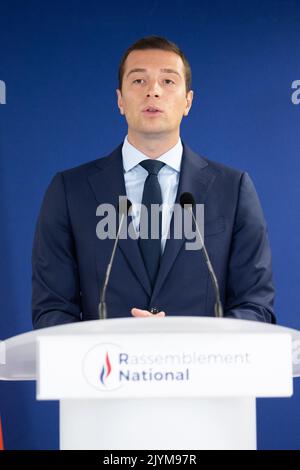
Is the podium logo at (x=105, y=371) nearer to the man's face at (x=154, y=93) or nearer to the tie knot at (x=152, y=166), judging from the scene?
the tie knot at (x=152, y=166)

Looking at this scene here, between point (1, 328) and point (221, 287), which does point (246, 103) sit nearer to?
point (221, 287)

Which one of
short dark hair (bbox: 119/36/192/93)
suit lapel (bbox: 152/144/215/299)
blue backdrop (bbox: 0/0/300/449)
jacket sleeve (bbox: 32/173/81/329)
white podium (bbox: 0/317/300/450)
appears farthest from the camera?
blue backdrop (bbox: 0/0/300/449)

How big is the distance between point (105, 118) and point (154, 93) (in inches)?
22.8

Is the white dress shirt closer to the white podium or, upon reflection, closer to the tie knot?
the tie knot

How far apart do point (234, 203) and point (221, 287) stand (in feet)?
1.24

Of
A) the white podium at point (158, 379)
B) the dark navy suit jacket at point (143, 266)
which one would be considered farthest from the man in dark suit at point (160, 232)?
the white podium at point (158, 379)

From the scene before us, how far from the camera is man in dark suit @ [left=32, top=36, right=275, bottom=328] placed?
3270mm

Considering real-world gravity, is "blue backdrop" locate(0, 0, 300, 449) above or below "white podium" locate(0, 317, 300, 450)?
above

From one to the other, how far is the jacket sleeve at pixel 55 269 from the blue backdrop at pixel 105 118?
0.58 metres

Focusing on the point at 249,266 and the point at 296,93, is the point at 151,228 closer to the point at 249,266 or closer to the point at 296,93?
the point at 249,266

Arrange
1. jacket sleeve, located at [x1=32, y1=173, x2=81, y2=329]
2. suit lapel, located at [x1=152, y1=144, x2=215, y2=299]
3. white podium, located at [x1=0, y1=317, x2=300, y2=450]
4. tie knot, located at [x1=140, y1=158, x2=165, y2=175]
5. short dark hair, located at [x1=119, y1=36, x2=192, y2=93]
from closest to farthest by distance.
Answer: white podium, located at [x1=0, y1=317, x2=300, y2=450], jacket sleeve, located at [x1=32, y1=173, x2=81, y2=329], suit lapel, located at [x1=152, y1=144, x2=215, y2=299], tie knot, located at [x1=140, y1=158, x2=165, y2=175], short dark hair, located at [x1=119, y1=36, x2=192, y2=93]

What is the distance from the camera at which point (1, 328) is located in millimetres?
3947

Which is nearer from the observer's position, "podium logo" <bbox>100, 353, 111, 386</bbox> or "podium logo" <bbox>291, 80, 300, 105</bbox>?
"podium logo" <bbox>100, 353, 111, 386</bbox>

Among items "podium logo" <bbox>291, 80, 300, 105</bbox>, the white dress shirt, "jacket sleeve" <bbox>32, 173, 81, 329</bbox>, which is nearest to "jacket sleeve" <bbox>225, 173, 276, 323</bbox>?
the white dress shirt
